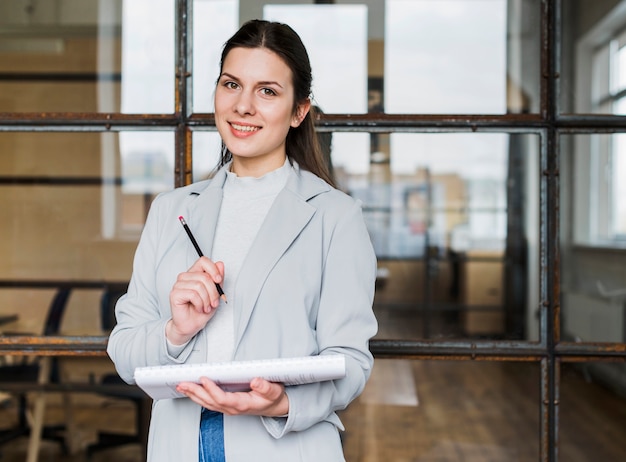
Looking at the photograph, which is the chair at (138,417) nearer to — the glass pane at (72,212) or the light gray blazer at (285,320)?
the glass pane at (72,212)

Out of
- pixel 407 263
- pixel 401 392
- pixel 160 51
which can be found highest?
pixel 160 51

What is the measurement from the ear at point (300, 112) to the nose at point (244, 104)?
0.09 m

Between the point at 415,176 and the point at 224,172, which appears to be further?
the point at 415,176

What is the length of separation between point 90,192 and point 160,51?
3.46 meters

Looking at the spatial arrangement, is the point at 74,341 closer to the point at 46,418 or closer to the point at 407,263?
the point at 46,418

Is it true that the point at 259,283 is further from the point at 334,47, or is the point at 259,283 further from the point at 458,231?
the point at 458,231

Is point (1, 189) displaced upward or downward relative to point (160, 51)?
downward

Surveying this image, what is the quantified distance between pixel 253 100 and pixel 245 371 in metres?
0.39

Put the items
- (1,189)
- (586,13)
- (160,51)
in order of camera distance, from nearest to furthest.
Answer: (160,51)
(1,189)
(586,13)

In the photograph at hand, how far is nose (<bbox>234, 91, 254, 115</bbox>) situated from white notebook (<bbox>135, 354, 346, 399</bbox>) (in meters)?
0.36

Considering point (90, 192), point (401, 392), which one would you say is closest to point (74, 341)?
point (401, 392)

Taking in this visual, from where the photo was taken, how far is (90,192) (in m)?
4.96

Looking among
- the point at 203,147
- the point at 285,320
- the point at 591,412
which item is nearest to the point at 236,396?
the point at 285,320

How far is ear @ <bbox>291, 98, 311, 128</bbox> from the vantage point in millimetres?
1118
